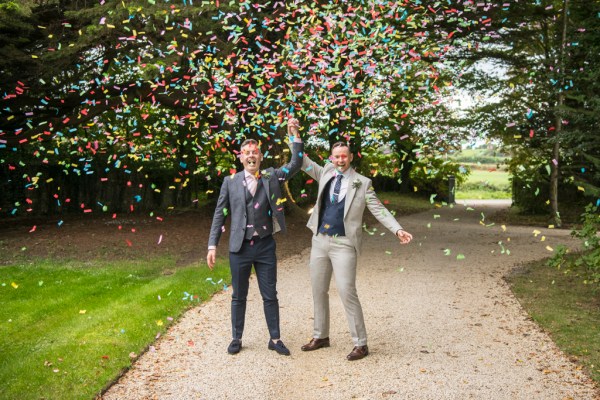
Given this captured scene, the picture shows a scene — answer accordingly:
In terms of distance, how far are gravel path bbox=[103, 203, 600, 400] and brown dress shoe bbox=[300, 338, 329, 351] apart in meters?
0.07

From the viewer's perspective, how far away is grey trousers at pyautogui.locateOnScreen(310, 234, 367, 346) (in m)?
6.00

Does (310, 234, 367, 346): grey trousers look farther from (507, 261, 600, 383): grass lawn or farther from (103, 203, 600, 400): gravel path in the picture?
(507, 261, 600, 383): grass lawn

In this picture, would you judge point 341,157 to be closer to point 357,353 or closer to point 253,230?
point 253,230

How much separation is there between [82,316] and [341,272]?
3.97 m

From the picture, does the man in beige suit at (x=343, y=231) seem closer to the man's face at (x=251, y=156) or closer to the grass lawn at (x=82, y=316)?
the man's face at (x=251, y=156)

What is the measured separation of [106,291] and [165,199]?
40.6ft

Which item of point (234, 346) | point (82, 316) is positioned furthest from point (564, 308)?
point (82, 316)

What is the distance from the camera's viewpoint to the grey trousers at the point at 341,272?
5996mm

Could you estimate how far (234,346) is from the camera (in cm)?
627

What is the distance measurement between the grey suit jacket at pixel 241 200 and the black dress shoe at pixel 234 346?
96 cm

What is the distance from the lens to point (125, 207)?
21156 mm

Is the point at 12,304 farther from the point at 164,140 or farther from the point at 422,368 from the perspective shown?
the point at 164,140

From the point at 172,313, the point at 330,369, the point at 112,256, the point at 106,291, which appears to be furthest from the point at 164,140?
the point at 330,369

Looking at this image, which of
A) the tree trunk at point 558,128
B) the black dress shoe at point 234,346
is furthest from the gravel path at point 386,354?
the tree trunk at point 558,128
